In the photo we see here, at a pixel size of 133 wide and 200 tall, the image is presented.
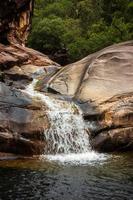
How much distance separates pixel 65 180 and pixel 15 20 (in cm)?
2535

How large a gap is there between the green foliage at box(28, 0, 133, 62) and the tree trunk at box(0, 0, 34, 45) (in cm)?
908

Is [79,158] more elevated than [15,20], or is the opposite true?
[15,20]

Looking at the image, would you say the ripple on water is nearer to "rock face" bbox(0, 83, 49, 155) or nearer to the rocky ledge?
the rocky ledge

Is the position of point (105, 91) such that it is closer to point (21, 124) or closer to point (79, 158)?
point (79, 158)

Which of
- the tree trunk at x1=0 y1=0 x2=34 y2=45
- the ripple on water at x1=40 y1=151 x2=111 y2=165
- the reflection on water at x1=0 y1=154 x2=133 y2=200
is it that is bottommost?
the ripple on water at x1=40 y1=151 x2=111 y2=165

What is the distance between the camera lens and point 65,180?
18.2 m

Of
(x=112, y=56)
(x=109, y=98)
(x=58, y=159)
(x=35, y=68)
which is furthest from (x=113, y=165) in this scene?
(x=35, y=68)

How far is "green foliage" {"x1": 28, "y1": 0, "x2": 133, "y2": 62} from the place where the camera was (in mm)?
48359

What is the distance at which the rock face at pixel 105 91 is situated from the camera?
25.2 meters

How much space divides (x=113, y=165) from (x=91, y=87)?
25.8 feet

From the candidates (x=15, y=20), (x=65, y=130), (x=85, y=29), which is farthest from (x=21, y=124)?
(x=85, y=29)

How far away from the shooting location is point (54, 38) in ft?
185

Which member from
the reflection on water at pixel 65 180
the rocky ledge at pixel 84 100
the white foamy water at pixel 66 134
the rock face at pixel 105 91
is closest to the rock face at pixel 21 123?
the rocky ledge at pixel 84 100

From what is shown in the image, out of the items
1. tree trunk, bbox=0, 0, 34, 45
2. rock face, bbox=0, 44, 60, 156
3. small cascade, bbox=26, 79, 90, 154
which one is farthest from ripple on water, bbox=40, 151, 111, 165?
tree trunk, bbox=0, 0, 34, 45
